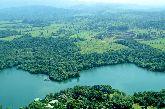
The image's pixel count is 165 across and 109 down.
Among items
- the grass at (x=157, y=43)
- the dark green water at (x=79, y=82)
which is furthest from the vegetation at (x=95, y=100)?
the grass at (x=157, y=43)

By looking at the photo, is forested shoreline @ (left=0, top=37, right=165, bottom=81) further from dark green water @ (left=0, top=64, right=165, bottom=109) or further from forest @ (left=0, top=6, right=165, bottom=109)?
dark green water @ (left=0, top=64, right=165, bottom=109)

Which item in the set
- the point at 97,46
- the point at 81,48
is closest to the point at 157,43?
the point at 97,46

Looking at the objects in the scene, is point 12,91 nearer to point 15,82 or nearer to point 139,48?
point 15,82

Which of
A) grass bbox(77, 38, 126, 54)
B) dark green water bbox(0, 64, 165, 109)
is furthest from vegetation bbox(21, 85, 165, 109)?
grass bbox(77, 38, 126, 54)

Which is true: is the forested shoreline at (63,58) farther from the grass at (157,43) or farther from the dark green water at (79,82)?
the grass at (157,43)

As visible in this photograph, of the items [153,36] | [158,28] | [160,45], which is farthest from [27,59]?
[158,28]
